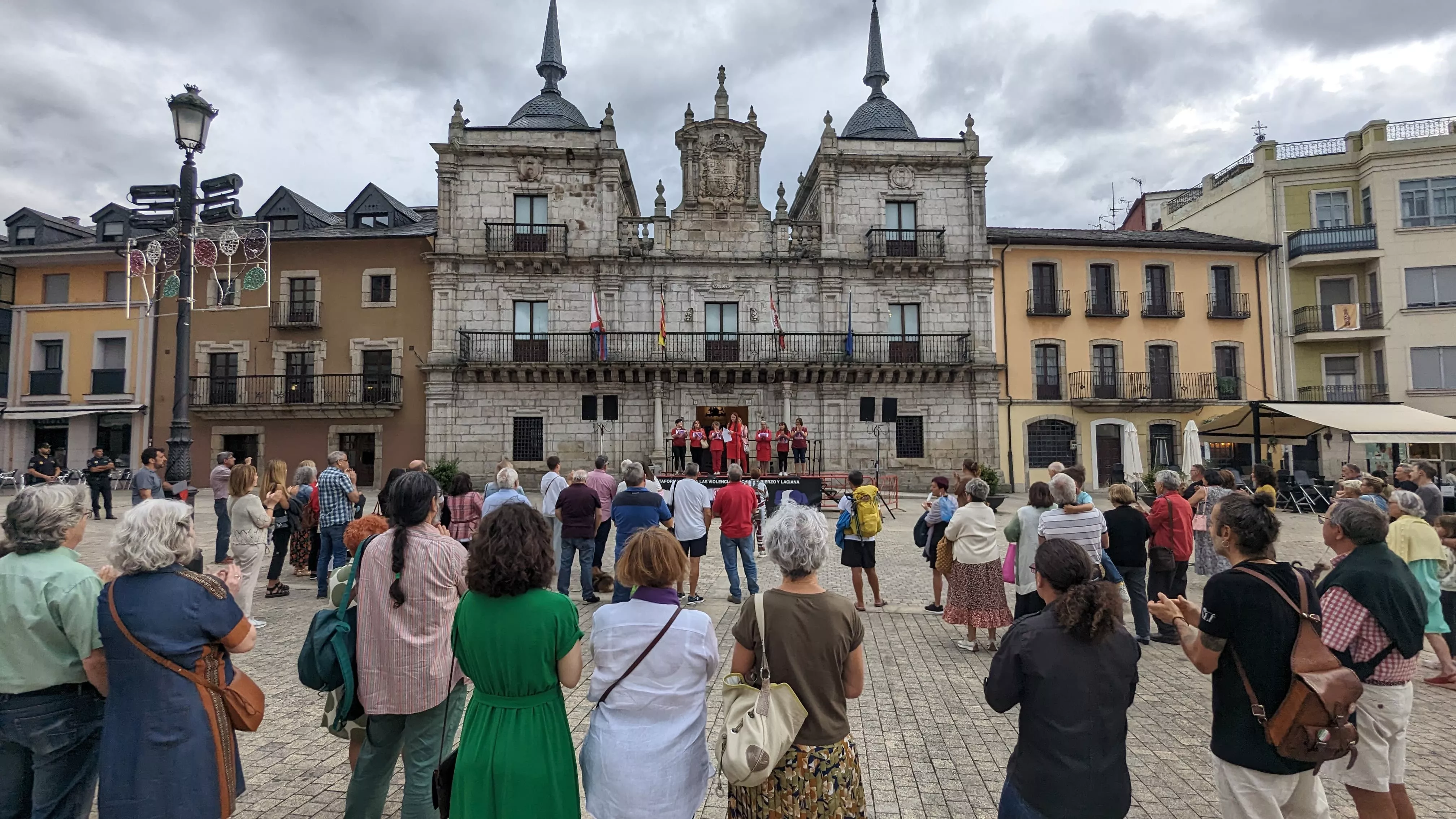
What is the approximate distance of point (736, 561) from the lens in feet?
30.2

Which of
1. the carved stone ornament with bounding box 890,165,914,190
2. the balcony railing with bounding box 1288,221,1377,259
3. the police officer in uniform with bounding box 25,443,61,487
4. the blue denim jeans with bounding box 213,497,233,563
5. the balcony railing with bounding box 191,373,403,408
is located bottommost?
the blue denim jeans with bounding box 213,497,233,563

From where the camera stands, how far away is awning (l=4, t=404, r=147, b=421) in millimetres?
26031

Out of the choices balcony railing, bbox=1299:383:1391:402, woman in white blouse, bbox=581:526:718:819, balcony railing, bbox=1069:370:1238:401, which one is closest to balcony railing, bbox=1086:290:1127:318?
balcony railing, bbox=1069:370:1238:401

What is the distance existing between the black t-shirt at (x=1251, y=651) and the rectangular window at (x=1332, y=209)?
33.5 metres

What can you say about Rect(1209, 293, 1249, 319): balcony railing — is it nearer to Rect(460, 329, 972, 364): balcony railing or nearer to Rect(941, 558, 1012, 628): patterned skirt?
Rect(460, 329, 972, 364): balcony railing

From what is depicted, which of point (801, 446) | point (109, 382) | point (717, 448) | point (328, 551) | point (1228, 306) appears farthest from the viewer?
point (1228, 306)

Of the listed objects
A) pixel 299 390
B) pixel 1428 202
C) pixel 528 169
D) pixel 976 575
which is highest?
pixel 528 169

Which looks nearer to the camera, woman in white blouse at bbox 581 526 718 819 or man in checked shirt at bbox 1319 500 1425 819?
woman in white blouse at bbox 581 526 718 819

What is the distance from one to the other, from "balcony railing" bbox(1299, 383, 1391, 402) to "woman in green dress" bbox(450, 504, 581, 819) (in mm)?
33405

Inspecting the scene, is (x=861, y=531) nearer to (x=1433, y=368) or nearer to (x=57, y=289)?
(x=1433, y=368)

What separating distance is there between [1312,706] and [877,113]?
32.0m

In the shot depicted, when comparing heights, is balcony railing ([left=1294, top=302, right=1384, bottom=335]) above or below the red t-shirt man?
above

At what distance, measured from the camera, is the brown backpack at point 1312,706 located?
2.72m

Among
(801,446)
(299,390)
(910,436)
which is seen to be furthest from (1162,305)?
(299,390)
